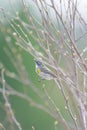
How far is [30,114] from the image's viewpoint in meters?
12.7

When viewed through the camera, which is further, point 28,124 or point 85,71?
point 28,124

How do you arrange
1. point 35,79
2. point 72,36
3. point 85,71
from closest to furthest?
point 85,71, point 72,36, point 35,79

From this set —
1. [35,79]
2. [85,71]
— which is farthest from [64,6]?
[35,79]

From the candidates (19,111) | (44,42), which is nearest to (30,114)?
(19,111)

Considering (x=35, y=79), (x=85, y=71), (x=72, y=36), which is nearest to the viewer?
(x=85, y=71)

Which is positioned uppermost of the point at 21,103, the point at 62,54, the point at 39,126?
the point at 21,103

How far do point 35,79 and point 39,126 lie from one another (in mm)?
1141

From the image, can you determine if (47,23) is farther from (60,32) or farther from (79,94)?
(79,94)

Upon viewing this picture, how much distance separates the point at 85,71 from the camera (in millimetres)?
3424

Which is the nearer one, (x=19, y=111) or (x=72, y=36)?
(x=72, y=36)

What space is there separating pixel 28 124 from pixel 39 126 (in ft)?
1.11

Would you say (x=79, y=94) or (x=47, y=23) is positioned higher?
(x=47, y=23)

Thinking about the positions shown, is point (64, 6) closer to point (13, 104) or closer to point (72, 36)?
point (72, 36)

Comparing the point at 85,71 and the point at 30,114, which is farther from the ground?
the point at 30,114
